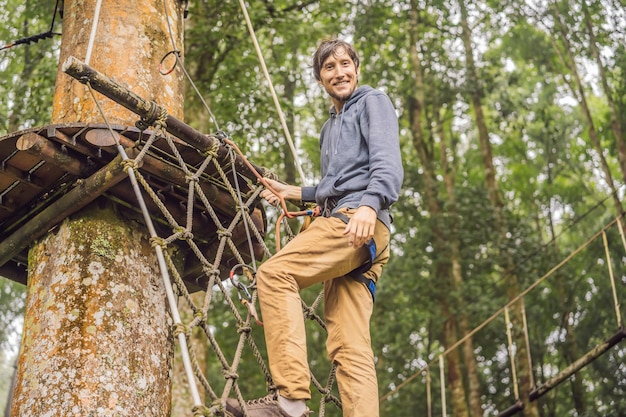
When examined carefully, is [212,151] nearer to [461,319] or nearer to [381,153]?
[381,153]

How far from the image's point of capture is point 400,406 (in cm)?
1148

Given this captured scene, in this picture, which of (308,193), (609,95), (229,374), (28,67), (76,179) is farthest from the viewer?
(609,95)

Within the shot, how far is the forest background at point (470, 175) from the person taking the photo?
28.7ft

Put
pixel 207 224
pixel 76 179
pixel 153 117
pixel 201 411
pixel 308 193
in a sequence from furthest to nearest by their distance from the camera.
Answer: pixel 207 224, pixel 308 193, pixel 76 179, pixel 153 117, pixel 201 411

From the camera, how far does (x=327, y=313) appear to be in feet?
8.24

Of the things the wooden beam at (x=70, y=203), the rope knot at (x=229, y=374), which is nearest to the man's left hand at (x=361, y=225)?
the rope knot at (x=229, y=374)

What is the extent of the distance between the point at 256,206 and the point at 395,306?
835cm

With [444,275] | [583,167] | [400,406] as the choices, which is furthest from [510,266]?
[583,167]

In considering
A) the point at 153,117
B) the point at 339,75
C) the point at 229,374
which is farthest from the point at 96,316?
the point at 339,75

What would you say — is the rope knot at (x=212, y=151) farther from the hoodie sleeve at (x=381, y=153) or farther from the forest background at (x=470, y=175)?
the forest background at (x=470, y=175)

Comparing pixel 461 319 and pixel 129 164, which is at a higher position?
pixel 461 319

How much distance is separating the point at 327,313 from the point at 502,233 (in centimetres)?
817

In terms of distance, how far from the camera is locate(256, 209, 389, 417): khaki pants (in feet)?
7.06

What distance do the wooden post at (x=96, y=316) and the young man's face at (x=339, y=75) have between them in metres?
0.78
